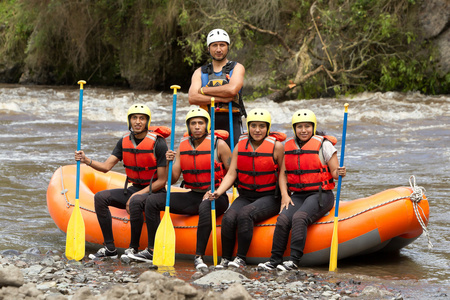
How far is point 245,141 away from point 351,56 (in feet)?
31.7

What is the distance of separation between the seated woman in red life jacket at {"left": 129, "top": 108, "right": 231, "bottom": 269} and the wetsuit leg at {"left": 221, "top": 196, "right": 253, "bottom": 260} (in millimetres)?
178

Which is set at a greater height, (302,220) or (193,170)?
(193,170)

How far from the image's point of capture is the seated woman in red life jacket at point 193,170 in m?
4.79

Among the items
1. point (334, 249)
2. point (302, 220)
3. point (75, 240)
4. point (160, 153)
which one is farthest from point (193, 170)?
point (334, 249)

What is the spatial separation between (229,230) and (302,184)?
62cm

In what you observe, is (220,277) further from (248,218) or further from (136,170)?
(136,170)

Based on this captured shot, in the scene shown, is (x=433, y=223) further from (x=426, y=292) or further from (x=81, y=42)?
(x=81, y=42)

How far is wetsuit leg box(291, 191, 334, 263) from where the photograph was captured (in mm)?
4445

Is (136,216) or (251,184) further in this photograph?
(136,216)

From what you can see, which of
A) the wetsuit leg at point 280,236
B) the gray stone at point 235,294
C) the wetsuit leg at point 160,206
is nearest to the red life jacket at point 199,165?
the wetsuit leg at point 160,206

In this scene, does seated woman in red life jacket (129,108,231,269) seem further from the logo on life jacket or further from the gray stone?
the gray stone

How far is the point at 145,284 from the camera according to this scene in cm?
317

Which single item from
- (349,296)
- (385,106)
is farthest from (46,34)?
(349,296)

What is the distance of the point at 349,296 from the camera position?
3.81m
